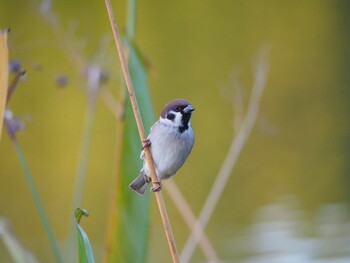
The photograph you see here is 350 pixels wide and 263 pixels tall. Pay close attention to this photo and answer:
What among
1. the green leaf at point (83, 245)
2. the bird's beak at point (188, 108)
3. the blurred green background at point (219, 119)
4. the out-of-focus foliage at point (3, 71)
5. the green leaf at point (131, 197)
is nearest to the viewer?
the green leaf at point (83, 245)

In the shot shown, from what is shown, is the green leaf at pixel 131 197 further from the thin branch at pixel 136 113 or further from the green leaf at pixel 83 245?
the green leaf at pixel 83 245

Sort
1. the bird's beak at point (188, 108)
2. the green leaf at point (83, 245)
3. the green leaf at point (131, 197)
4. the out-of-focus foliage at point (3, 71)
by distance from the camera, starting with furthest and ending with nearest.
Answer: the bird's beak at point (188, 108) < the green leaf at point (131, 197) < the out-of-focus foliage at point (3, 71) < the green leaf at point (83, 245)

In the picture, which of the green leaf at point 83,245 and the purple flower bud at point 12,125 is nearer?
the green leaf at point 83,245

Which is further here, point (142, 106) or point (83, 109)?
point (83, 109)

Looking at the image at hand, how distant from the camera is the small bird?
8.04 ft

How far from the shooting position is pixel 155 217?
244 inches

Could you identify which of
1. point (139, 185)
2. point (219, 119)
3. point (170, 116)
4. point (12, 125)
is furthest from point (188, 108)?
point (219, 119)

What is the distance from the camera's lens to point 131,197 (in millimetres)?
2385

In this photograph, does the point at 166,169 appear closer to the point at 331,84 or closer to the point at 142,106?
the point at 142,106

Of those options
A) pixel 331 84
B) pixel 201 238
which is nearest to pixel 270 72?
pixel 331 84

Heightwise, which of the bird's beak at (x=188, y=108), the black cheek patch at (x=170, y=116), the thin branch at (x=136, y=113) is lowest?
the thin branch at (x=136, y=113)

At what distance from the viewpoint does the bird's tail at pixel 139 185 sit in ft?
7.80

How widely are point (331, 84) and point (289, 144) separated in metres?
1.32

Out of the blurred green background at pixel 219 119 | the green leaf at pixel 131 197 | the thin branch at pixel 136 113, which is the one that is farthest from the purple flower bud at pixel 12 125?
the blurred green background at pixel 219 119
